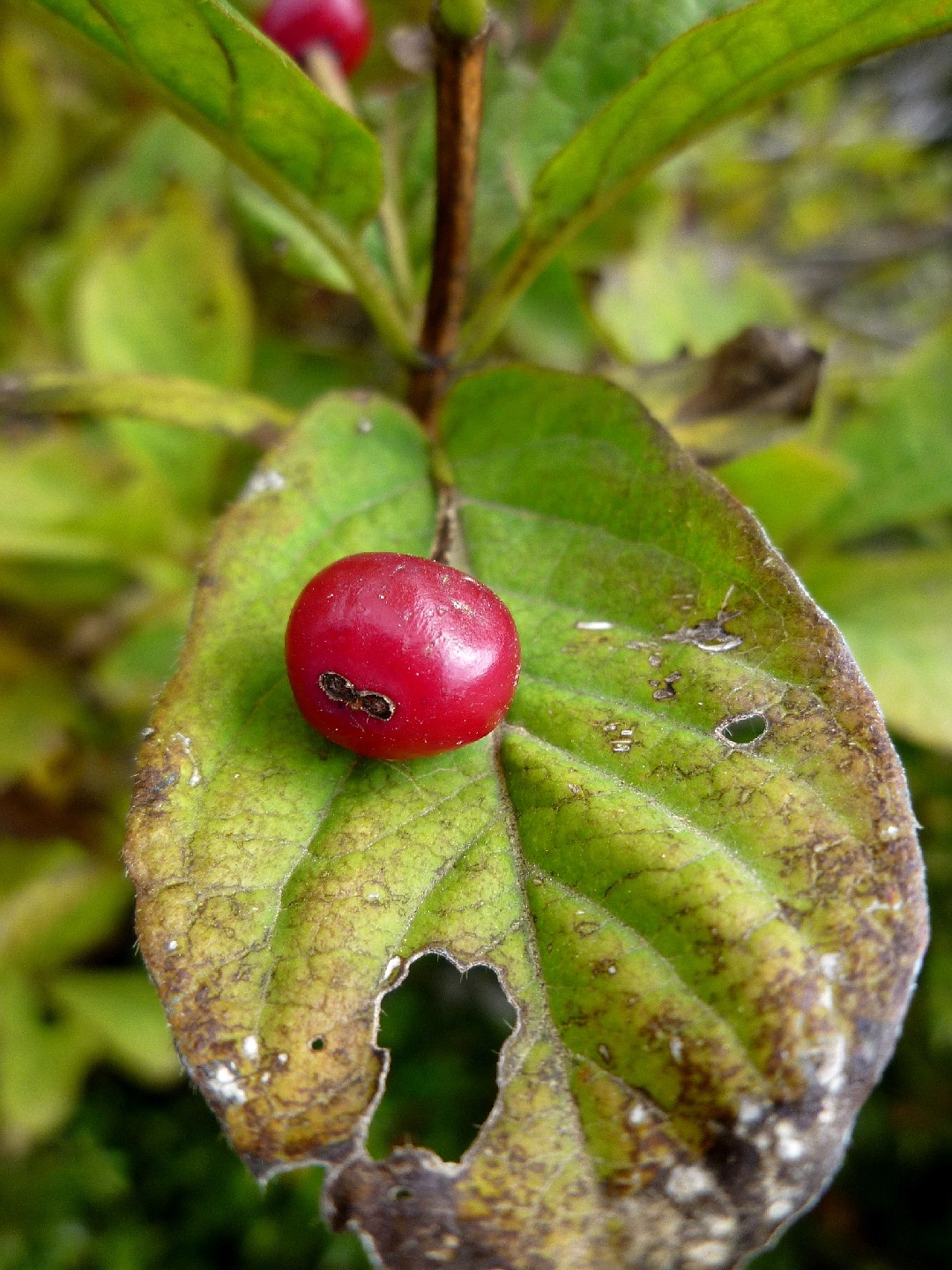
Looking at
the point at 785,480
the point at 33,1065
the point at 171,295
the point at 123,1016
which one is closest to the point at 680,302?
the point at 785,480

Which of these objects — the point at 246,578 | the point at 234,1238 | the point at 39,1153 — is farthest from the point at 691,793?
the point at 39,1153

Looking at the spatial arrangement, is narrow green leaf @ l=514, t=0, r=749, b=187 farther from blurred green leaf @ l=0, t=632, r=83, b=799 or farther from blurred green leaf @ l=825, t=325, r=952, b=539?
blurred green leaf @ l=0, t=632, r=83, b=799

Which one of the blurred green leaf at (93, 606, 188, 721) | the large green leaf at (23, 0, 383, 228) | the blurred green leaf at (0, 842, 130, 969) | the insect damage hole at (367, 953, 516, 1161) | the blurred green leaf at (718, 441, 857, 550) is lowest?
the insect damage hole at (367, 953, 516, 1161)

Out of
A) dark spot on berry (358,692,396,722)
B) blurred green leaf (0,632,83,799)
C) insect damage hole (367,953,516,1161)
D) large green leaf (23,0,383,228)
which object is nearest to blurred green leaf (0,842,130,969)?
blurred green leaf (0,632,83,799)

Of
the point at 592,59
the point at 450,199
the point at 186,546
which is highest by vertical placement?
the point at 592,59

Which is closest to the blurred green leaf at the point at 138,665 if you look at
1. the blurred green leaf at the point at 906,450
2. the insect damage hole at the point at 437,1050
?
the insect damage hole at the point at 437,1050

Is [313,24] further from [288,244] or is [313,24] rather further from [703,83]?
[703,83]

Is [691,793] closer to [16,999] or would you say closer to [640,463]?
[640,463]

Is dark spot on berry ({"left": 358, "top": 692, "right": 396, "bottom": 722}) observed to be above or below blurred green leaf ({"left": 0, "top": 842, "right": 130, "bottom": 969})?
above
